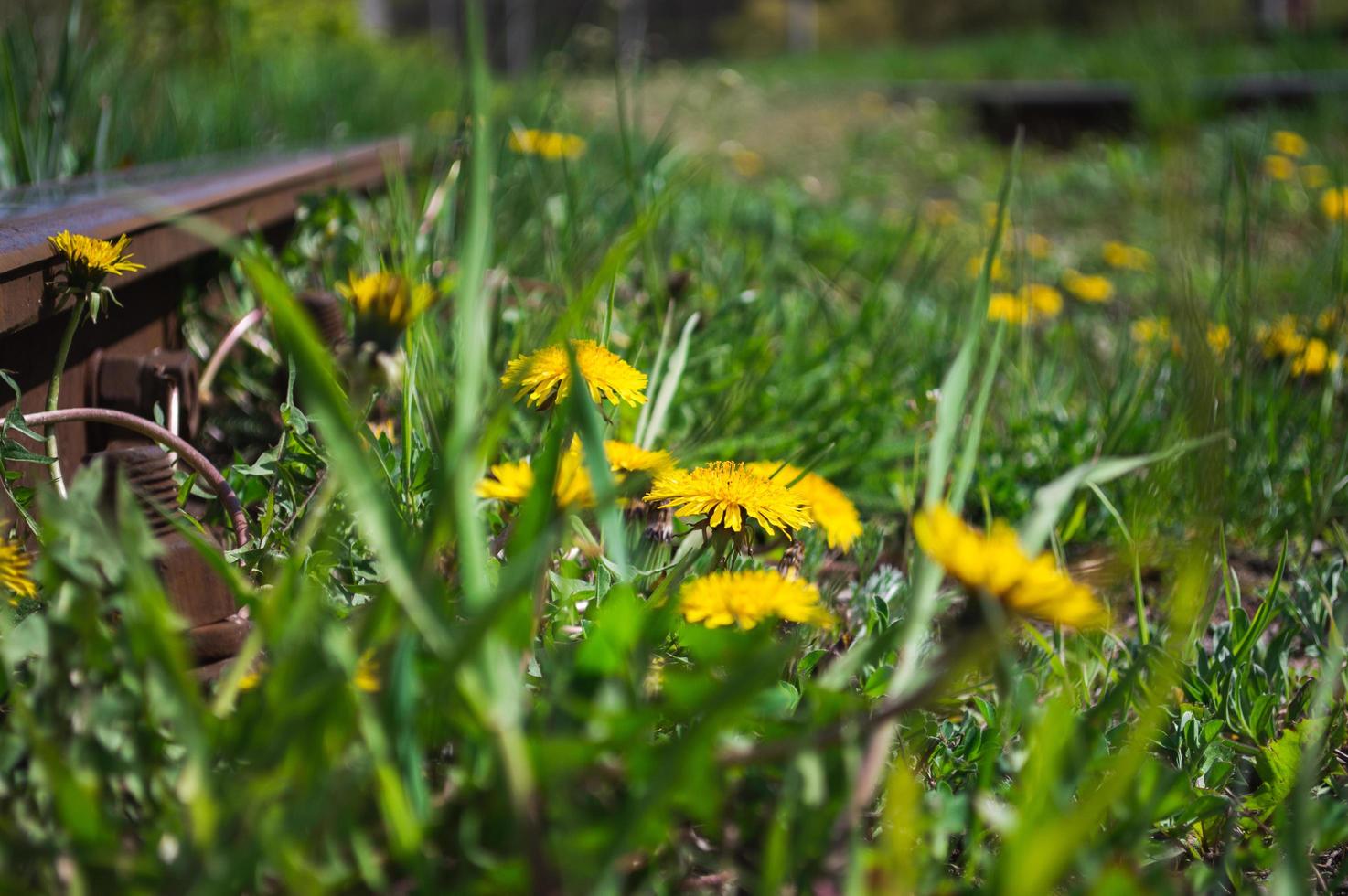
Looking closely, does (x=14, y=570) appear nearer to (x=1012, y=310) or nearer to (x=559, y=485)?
(x=559, y=485)

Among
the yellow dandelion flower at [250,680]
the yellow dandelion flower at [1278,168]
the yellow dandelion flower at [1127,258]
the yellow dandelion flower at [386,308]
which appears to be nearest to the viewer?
the yellow dandelion flower at [250,680]

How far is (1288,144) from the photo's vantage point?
451 cm

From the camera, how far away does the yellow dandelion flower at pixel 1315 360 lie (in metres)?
1.76

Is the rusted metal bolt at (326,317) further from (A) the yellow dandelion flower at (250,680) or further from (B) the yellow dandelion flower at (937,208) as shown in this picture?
(B) the yellow dandelion flower at (937,208)

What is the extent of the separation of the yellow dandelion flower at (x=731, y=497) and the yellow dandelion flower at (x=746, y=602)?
12cm

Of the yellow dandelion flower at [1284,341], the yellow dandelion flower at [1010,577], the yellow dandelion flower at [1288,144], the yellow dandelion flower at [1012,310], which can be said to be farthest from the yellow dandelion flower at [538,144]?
the yellow dandelion flower at [1288,144]

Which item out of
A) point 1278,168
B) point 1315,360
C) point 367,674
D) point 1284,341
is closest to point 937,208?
point 1278,168

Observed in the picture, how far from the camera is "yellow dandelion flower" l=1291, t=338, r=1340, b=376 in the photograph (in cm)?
176

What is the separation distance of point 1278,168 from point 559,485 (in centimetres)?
435

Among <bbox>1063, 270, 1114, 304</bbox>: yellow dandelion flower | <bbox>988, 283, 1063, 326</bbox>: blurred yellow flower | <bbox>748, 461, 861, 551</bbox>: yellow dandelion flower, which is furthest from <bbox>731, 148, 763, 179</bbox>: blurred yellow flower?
<bbox>748, 461, 861, 551</bbox>: yellow dandelion flower

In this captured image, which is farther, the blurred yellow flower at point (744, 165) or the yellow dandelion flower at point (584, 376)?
the blurred yellow flower at point (744, 165)

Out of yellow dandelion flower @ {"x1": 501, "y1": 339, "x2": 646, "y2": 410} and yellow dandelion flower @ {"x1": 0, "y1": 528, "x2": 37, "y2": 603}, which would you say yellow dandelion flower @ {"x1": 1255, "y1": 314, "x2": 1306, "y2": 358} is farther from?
yellow dandelion flower @ {"x1": 0, "y1": 528, "x2": 37, "y2": 603}

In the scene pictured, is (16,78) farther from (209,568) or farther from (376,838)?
(376,838)

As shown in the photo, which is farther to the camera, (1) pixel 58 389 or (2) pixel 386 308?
(1) pixel 58 389
